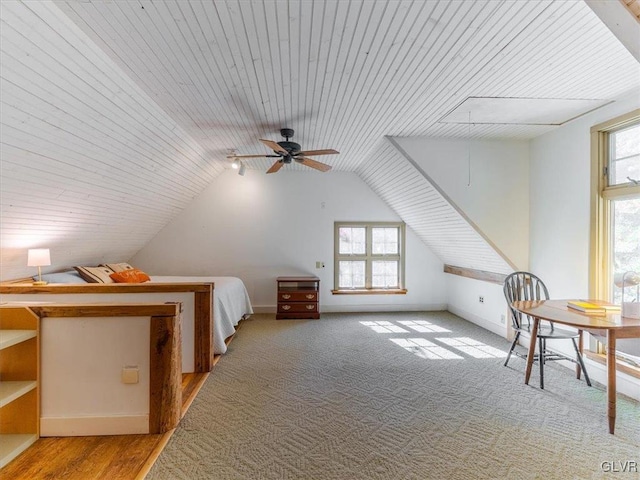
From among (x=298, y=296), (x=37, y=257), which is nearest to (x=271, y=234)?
(x=298, y=296)

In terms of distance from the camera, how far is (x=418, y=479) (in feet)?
5.23

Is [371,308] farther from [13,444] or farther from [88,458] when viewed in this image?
[13,444]

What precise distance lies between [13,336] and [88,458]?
33.7 inches

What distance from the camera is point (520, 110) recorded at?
2.79 m

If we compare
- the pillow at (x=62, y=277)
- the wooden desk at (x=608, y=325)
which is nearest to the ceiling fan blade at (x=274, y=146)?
the wooden desk at (x=608, y=325)

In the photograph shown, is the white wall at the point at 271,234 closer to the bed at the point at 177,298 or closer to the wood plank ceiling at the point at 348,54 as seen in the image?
the bed at the point at 177,298

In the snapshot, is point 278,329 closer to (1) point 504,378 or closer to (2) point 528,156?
(1) point 504,378

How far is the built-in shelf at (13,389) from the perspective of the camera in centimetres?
172

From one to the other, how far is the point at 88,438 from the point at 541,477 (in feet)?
8.84

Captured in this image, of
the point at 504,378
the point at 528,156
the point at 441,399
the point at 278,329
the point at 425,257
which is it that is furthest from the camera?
the point at 425,257

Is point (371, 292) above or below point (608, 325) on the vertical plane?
below

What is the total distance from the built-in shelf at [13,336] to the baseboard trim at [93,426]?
545 millimetres

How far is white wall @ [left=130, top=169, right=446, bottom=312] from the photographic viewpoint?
5090 mm

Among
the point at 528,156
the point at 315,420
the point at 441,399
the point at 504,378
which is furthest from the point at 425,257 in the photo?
the point at 315,420
